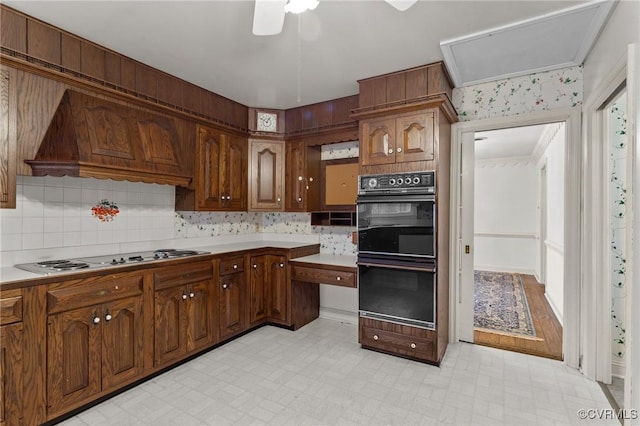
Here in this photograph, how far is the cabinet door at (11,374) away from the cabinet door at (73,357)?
0.44 feet

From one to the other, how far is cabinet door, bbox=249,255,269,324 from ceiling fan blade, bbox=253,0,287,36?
7.34 ft

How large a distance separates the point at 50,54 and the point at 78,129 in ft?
1.62

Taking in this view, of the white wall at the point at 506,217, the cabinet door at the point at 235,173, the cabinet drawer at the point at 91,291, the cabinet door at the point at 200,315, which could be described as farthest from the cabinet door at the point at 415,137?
the white wall at the point at 506,217

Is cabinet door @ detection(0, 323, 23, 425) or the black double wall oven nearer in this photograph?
cabinet door @ detection(0, 323, 23, 425)

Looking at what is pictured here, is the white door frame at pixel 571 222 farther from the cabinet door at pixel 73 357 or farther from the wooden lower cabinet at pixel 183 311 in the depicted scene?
the cabinet door at pixel 73 357

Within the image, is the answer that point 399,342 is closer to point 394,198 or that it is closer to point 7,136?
point 394,198

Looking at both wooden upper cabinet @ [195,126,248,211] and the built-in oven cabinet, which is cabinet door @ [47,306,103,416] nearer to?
the built-in oven cabinet

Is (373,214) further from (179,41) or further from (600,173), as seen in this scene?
(179,41)

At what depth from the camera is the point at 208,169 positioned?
10.6 feet

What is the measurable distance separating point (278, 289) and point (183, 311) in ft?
3.49

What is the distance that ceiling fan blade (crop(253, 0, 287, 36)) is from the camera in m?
1.53

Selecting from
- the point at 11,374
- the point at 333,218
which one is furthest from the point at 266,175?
the point at 11,374

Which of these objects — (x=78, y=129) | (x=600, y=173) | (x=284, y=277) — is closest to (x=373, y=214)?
(x=284, y=277)

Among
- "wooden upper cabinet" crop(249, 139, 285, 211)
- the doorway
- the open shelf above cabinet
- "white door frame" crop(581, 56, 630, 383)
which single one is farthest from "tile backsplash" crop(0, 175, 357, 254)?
"white door frame" crop(581, 56, 630, 383)
